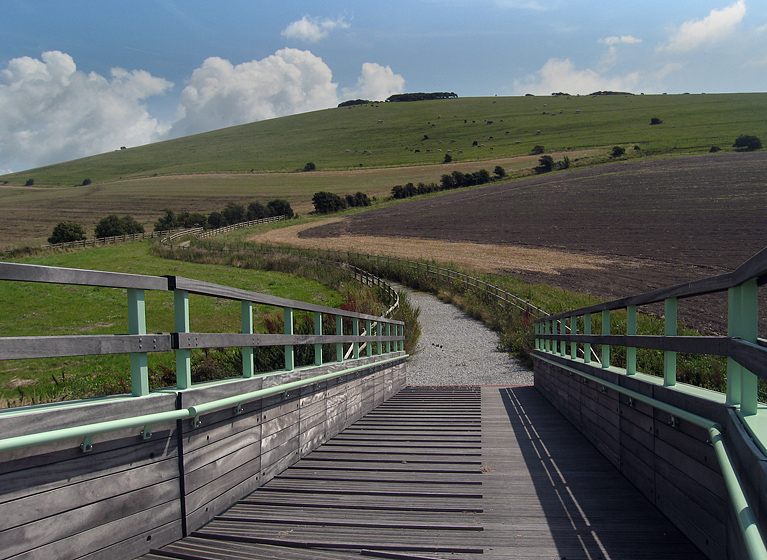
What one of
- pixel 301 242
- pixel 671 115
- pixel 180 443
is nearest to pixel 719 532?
pixel 180 443

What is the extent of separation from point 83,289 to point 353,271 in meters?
14.0

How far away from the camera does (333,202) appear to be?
70.8m

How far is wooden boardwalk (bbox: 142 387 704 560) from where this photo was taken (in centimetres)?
316

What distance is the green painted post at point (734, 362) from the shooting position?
2926 millimetres

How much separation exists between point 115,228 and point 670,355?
61.7 metres

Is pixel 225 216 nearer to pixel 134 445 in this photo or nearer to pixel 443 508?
pixel 443 508

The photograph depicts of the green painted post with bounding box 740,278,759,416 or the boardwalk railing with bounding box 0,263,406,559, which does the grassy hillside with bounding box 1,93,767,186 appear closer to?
the green painted post with bounding box 740,278,759,416

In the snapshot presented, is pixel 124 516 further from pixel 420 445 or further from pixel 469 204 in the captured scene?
pixel 469 204

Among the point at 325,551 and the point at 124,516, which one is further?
the point at 325,551

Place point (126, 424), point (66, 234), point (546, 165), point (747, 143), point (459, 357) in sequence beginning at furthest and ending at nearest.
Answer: point (546, 165)
point (747, 143)
point (66, 234)
point (459, 357)
point (126, 424)

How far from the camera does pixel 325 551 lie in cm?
313

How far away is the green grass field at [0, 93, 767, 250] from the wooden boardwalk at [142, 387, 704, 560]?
204 feet

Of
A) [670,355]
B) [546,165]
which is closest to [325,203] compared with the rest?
[546,165]

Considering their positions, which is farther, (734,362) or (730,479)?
(734,362)
